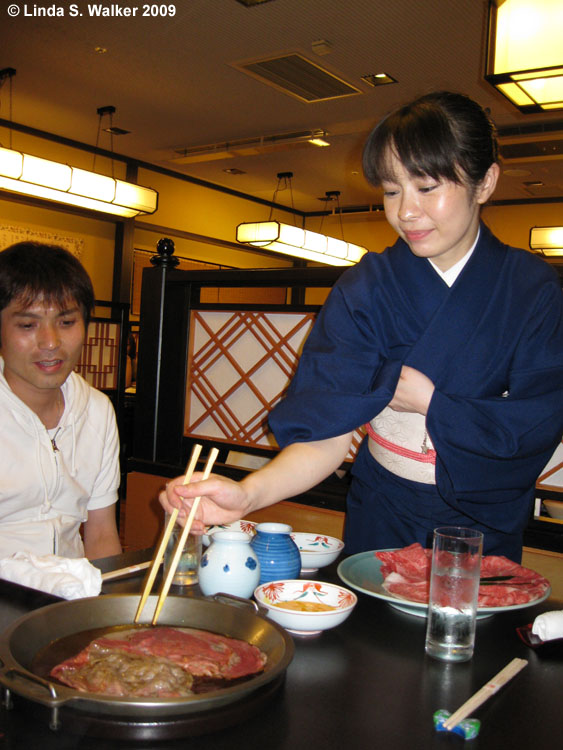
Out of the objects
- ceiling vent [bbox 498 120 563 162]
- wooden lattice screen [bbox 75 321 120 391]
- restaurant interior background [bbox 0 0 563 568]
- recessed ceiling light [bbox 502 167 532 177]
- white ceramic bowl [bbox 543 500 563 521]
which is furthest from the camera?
recessed ceiling light [bbox 502 167 532 177]

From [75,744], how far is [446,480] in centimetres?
83

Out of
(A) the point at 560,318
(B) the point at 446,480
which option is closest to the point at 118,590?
(B) the point at 446,480

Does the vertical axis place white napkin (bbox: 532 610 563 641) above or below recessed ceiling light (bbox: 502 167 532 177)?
below

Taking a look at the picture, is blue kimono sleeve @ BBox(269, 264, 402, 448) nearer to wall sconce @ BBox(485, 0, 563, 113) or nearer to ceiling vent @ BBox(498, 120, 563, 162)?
wall sconce @ BBox(485, 0, 563, 113)

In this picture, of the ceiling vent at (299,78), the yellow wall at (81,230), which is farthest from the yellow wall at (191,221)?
the ceiling vent at (299,78)

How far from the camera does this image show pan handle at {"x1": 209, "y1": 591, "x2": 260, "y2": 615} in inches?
40.3

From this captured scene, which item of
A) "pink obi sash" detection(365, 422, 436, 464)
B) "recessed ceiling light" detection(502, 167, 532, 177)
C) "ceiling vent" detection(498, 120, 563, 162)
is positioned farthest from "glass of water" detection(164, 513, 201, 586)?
"recessed ceiling light" detection(502, 167, 532, 177)

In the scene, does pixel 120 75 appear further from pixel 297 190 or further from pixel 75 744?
pixel 75 744

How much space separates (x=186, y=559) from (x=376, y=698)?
0.53m

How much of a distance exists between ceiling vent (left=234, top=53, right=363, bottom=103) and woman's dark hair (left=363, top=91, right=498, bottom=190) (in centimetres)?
404

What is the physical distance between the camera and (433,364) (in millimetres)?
1410

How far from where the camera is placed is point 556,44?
7.16 ft

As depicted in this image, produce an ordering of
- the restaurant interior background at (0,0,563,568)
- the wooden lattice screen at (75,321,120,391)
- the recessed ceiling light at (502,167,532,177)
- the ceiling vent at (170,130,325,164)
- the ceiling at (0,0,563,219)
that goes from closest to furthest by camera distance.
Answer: the ceiling at (0,0,563,219) → the restaurant interior background at (0,0,563,568) → the wooden lattice screen at (75,321,120,391) → the ceiling vent at (170,130,325,164) → the recessed ceiling light at (502,167,532,177)

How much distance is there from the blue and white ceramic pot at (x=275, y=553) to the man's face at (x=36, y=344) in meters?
0.74
